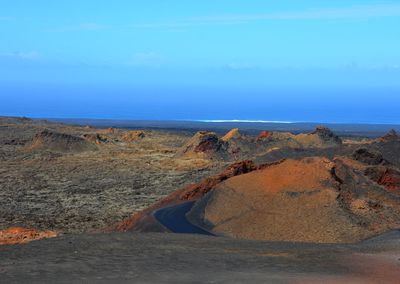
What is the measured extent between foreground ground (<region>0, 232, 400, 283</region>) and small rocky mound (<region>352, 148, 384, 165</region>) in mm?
6842

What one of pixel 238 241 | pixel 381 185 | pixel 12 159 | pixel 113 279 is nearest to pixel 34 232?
pixel 238 241

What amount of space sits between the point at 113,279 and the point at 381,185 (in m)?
8.49

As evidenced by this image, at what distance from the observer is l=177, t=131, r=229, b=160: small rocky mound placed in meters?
29.7

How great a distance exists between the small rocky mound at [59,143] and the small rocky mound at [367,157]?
1780cm

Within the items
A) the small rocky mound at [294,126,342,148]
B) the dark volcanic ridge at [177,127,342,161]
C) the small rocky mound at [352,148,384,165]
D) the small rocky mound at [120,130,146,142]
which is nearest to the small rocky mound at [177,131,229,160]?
the dark volcanic ridge at [177,127,342,161]

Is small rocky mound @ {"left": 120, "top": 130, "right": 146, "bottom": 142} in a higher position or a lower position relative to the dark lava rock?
lower

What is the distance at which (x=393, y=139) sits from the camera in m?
22.4

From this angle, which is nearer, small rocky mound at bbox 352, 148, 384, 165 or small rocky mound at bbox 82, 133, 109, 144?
small rocky mound at bbox 352, 148, 384, 165

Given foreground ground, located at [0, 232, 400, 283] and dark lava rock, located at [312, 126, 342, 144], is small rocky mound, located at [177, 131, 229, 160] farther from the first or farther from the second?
foreground ground, located at [0, 232, 400, 283]

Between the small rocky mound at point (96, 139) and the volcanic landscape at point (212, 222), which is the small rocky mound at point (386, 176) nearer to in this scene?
the volcanic landscape at point (212, 222)

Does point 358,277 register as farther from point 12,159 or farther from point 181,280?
point 12,159

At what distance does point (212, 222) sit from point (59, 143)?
21.1 m

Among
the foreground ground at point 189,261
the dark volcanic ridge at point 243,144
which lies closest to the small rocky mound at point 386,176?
the foreground ground at point 189,261

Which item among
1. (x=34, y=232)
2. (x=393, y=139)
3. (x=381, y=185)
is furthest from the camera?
(x=393, y=139)
